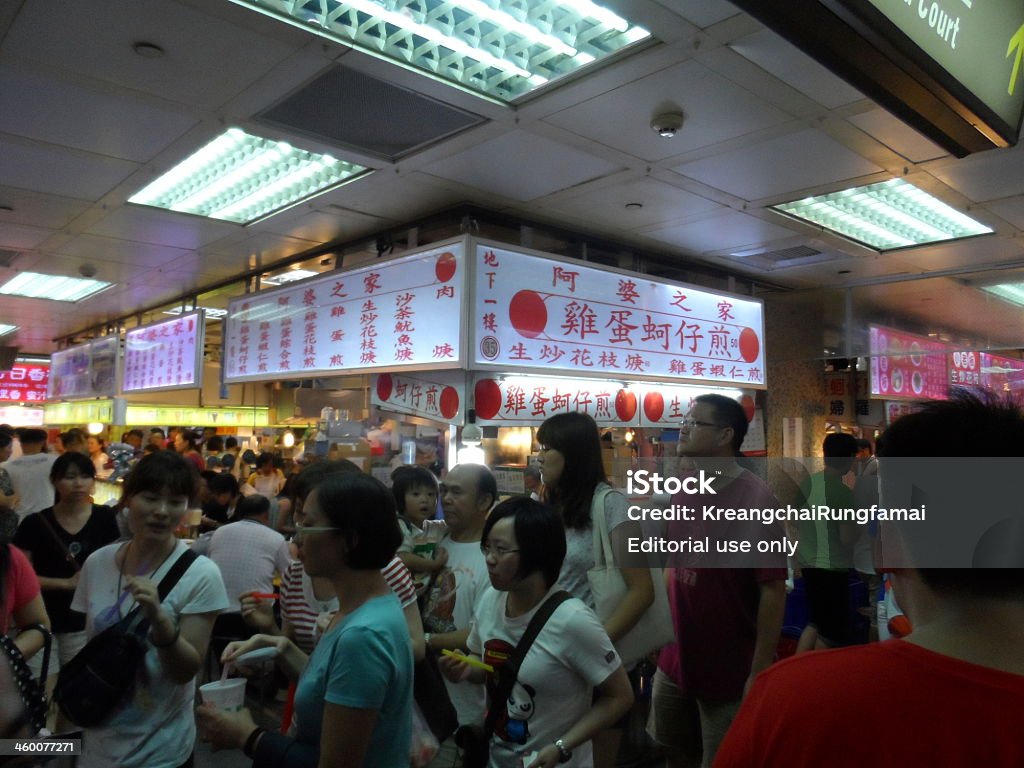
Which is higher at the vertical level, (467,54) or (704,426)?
(467,54)

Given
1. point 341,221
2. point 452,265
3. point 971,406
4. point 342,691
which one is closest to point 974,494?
point 971,406

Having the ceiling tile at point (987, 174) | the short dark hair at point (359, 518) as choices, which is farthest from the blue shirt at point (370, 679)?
the ceiling tile at point (987, 174)

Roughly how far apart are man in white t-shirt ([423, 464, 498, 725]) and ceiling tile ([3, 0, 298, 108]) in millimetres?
1881

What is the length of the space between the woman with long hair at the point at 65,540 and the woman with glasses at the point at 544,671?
2.24 metres

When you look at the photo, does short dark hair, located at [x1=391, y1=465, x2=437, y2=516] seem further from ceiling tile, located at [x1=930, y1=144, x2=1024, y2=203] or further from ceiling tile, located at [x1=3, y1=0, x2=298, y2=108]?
ceiling tile, located at [x1=930, y1=144, x2=1024, y2=203]

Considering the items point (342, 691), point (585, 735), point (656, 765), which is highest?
point (342, 691)

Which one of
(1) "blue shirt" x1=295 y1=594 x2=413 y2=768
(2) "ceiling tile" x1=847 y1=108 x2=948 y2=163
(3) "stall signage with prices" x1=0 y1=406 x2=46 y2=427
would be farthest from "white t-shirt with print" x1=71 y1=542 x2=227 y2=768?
(3) "stall signage with prices" x1=0 y1=406 x2=46 y2=427

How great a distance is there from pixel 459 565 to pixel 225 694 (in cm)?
128

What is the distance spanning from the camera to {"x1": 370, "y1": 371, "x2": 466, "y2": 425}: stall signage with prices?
423 centimetres

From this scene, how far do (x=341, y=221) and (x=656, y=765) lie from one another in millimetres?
3876

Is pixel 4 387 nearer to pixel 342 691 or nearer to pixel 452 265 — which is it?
pixel 452 265

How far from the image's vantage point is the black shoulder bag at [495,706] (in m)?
1.80

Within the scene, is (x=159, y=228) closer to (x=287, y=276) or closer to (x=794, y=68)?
(x=287, y=276)

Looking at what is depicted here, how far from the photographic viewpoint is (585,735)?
1.74m
